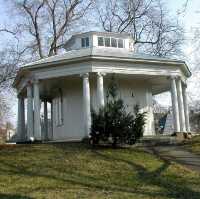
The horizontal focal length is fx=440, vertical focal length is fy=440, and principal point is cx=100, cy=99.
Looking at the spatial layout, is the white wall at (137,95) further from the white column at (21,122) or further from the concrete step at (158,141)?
the white column at (21,122)

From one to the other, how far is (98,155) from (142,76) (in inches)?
361

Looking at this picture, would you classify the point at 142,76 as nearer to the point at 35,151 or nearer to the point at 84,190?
the point at 35,151

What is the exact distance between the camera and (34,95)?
25.5m

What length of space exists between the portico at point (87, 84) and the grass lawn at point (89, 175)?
5150 mm

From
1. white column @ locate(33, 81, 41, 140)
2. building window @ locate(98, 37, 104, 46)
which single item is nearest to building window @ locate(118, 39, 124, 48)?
building window @ locate(98, 37, 104, 46)

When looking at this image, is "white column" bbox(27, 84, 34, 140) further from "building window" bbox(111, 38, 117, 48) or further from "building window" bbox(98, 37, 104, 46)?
"building window" bbox(111, 38, 117, 48)

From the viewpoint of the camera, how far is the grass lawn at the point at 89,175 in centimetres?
1220

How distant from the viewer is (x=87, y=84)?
24047mm

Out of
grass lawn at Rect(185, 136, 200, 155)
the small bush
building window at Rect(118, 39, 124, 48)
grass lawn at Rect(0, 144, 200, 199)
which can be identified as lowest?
grass lawn at Rect(0, 144, 200, 199)

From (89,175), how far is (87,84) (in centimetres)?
974

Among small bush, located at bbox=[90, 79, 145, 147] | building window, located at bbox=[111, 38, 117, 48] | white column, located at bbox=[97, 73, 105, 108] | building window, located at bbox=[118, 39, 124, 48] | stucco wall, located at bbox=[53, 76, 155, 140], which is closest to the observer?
small bush, located at bbox=[90, 79, 145, 147]

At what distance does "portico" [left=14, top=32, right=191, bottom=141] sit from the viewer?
79.8 feet

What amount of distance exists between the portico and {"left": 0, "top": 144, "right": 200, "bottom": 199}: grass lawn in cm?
515

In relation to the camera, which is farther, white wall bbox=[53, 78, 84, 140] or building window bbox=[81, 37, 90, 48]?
building window bbox=[81, 37, 90, 48]
